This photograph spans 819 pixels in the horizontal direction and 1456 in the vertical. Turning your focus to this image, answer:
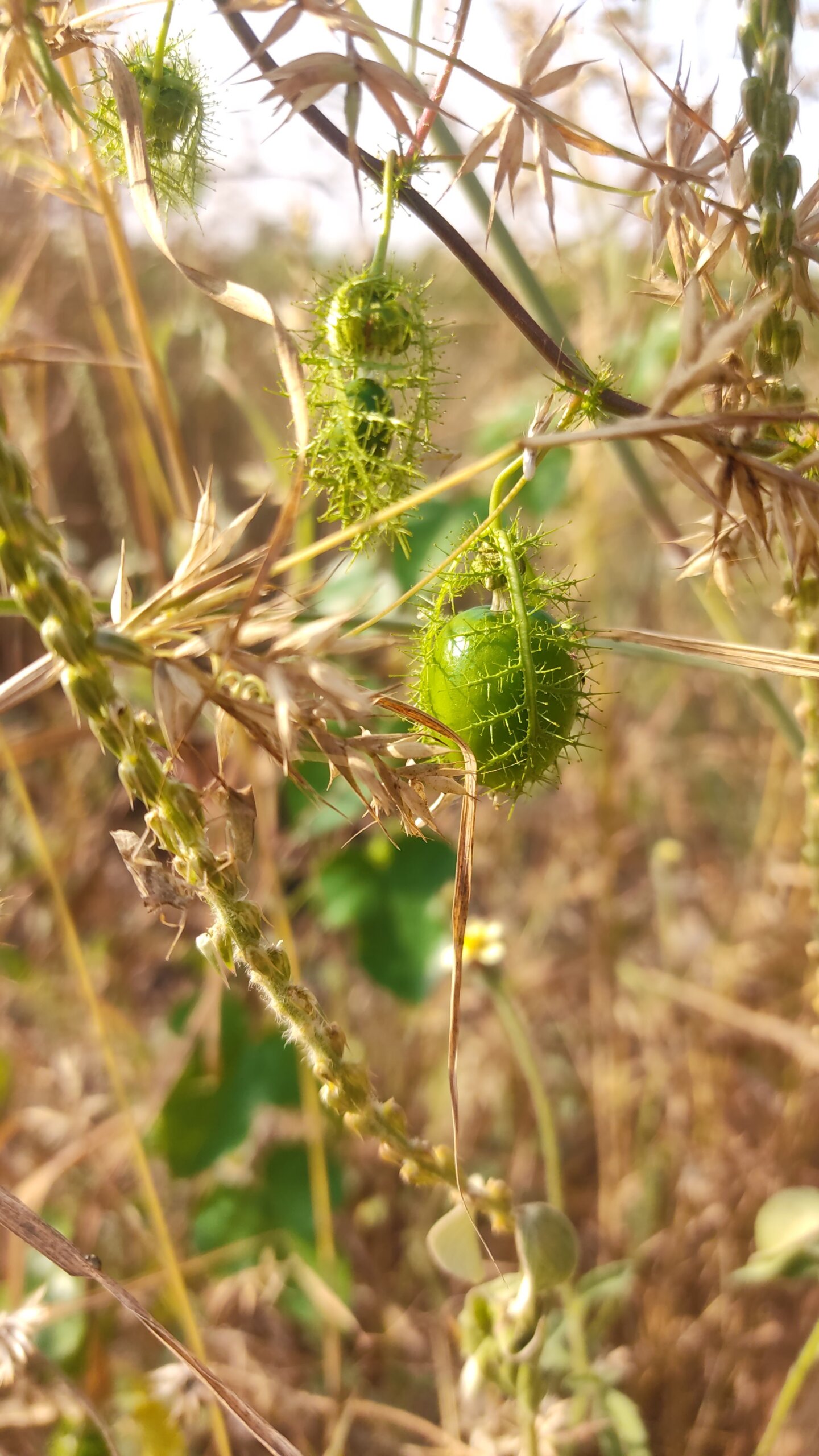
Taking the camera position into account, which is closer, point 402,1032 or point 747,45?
point 747,45

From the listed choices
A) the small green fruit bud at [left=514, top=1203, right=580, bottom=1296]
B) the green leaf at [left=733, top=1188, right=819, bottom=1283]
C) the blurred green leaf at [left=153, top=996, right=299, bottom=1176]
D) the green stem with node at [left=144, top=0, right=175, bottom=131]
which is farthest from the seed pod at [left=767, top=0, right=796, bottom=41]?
the blurred green leaf at [left=153, top=996, right=299, bottom=1176]

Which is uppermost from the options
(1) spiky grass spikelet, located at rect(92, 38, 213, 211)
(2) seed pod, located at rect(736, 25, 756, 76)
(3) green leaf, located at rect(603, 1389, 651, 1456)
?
(1) spiky grass spikelet, located at rect(92, 38, 213, 211)

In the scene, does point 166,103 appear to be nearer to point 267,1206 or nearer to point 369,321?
point 369,321

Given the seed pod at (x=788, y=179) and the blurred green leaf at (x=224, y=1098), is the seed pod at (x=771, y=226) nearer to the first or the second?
the seed pod at (x=788, y=179)

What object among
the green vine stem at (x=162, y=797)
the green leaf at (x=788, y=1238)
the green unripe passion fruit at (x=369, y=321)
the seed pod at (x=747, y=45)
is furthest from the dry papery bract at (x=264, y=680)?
the green leaf at (x=788, y=1238)

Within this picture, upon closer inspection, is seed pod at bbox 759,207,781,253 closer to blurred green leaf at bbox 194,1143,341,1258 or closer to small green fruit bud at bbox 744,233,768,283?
small green fruit bud at bbox 744,233,768,283

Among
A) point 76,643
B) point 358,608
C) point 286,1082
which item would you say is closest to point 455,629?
point 358,608

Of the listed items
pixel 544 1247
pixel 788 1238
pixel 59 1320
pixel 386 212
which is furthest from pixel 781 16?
pixel 59 1320
